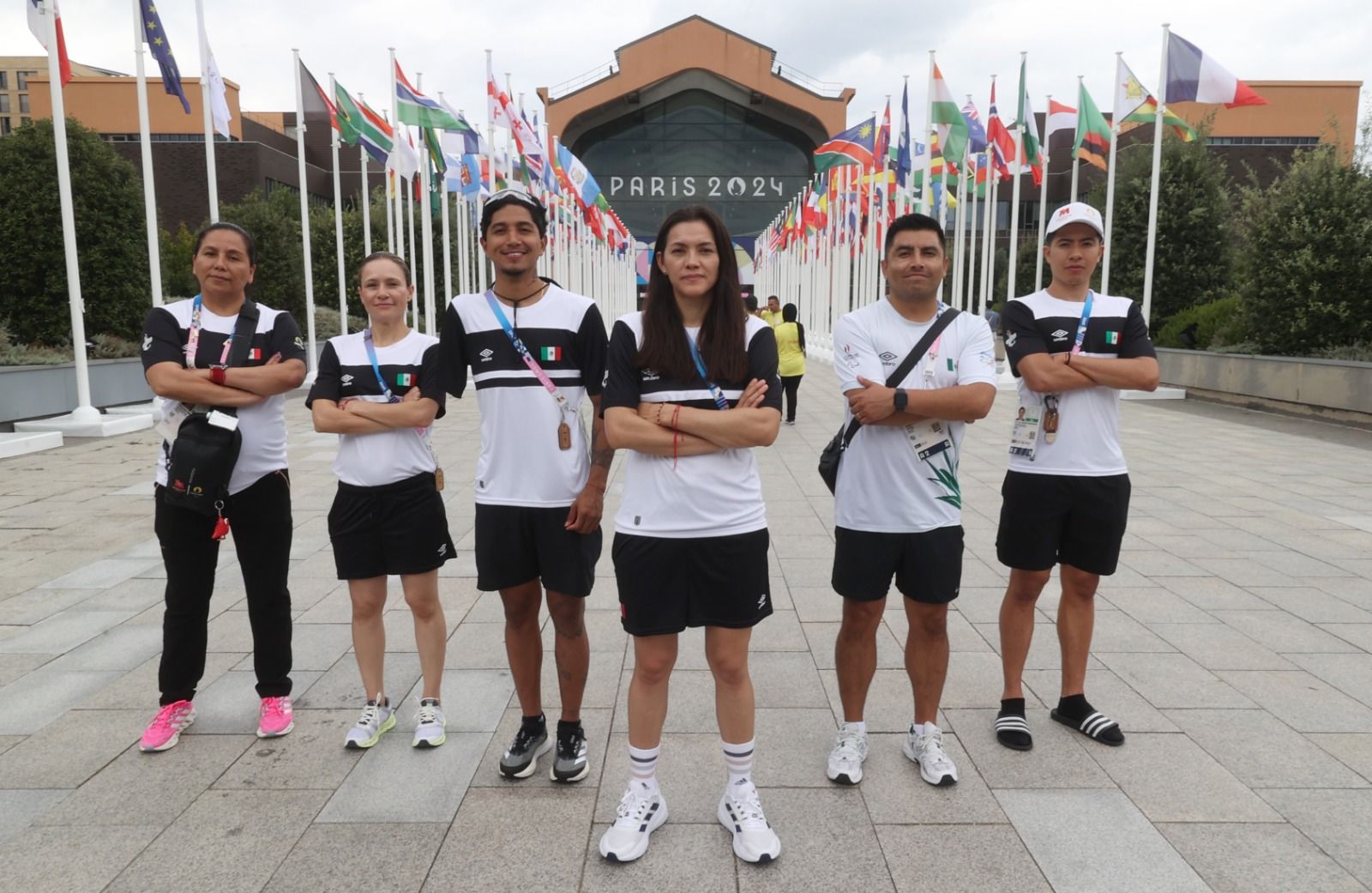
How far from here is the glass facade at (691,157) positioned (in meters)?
58.9

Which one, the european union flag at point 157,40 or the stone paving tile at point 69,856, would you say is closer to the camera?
the stone paving tile at point 69,856

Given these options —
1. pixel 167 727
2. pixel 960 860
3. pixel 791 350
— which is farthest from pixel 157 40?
pixel 960 860

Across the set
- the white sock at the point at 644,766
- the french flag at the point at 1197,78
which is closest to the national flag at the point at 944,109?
the french flag at the point at 1197,78

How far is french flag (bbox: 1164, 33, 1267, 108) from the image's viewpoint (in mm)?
15042

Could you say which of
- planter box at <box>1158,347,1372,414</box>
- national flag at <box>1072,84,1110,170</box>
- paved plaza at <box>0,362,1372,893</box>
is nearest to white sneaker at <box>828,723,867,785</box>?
paved plaza at <box>0,362,1372,893</box>

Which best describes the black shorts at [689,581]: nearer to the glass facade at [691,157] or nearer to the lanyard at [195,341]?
the lanyard at [195,341]

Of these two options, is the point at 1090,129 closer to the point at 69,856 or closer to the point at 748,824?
the point at 748,824

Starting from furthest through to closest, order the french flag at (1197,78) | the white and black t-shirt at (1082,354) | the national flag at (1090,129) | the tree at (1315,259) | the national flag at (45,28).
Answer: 1. the national flag at (1090,129)
2. the tree at (1315,259)
3. the french flag at (1197,78)
4. the national flag at (45,28)
5. the white and black t-shirt at (1082,354)

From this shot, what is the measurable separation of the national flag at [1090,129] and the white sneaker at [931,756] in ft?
55.0

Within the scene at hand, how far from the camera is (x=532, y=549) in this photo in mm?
3135

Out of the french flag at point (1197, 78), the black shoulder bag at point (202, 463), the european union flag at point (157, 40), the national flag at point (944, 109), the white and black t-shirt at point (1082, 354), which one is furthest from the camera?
the national flag at point (944, 109)

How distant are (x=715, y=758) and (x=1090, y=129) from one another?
17.8 metres

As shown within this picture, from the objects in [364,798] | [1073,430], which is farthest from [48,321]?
[1073,430]

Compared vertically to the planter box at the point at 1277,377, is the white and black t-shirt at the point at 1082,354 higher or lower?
higher
